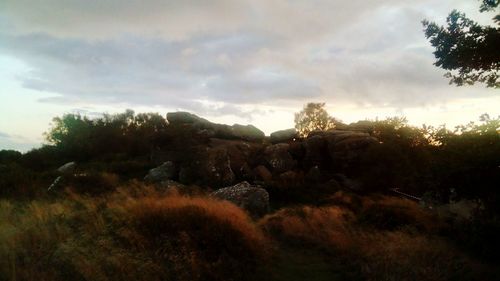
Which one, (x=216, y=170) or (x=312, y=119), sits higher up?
(x=312, y=119)

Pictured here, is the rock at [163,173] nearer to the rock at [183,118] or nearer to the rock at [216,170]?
the rock at [216,170]

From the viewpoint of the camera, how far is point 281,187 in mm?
29609

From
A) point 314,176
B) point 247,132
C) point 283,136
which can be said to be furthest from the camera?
point 247,132

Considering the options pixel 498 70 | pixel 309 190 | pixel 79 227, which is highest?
pixel 498 70

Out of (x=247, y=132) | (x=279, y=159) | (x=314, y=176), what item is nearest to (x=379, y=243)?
(x=314, y=176)

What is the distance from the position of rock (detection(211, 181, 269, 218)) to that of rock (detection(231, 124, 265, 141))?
1157 inches

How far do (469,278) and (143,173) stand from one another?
3366 cm

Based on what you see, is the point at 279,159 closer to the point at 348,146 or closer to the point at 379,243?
the point at 348,146

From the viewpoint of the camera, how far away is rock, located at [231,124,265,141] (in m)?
51.8

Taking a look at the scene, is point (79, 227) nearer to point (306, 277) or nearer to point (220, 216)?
point (220, 216)

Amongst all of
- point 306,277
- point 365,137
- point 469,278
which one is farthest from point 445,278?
point 365,137

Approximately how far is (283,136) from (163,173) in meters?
20.7

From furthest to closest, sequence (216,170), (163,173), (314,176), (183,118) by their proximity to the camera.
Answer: (183,118), (163,173), (314,176), (216,170)

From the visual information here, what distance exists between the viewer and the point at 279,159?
133ft
